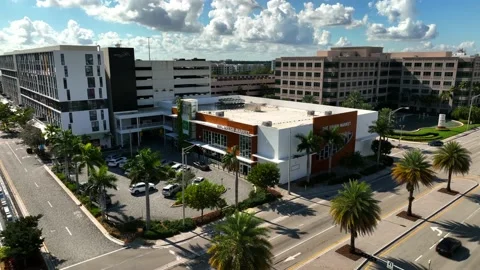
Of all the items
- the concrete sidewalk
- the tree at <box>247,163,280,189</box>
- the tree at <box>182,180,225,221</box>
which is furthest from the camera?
the tree at <box>247,163,280,189</box>

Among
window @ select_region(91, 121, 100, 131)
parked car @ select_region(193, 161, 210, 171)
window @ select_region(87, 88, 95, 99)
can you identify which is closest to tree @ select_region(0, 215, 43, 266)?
parked car @ select_region(193, 161, 210, 171)

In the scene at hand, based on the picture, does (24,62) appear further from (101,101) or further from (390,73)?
A: (390,73)

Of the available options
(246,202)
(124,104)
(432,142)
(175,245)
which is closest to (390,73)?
(432,142)

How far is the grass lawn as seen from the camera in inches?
3440

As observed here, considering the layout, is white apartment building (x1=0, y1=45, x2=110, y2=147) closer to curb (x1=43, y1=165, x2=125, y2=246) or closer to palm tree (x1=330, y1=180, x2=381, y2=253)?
curb (x1=43, y1=165, x2=125, y2=246)

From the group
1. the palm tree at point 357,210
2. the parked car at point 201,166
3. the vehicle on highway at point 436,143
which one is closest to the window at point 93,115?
the parked car at point 201,166

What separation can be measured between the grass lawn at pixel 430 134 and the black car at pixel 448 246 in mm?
54316

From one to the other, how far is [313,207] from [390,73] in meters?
109

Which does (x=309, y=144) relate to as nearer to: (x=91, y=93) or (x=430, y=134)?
(x=91, y=93)

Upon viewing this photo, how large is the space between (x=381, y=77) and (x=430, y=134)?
48.3 metres

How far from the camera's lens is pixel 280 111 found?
78938 millimetres

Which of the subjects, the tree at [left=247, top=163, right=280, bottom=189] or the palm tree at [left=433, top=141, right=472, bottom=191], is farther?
the palm tree at [left=433, top=141, right=472, bottom=191]

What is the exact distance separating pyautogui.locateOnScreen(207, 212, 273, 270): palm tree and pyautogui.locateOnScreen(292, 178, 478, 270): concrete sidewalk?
31.7 feet

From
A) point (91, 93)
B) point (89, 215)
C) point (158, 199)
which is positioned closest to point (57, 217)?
point (89, 215)
